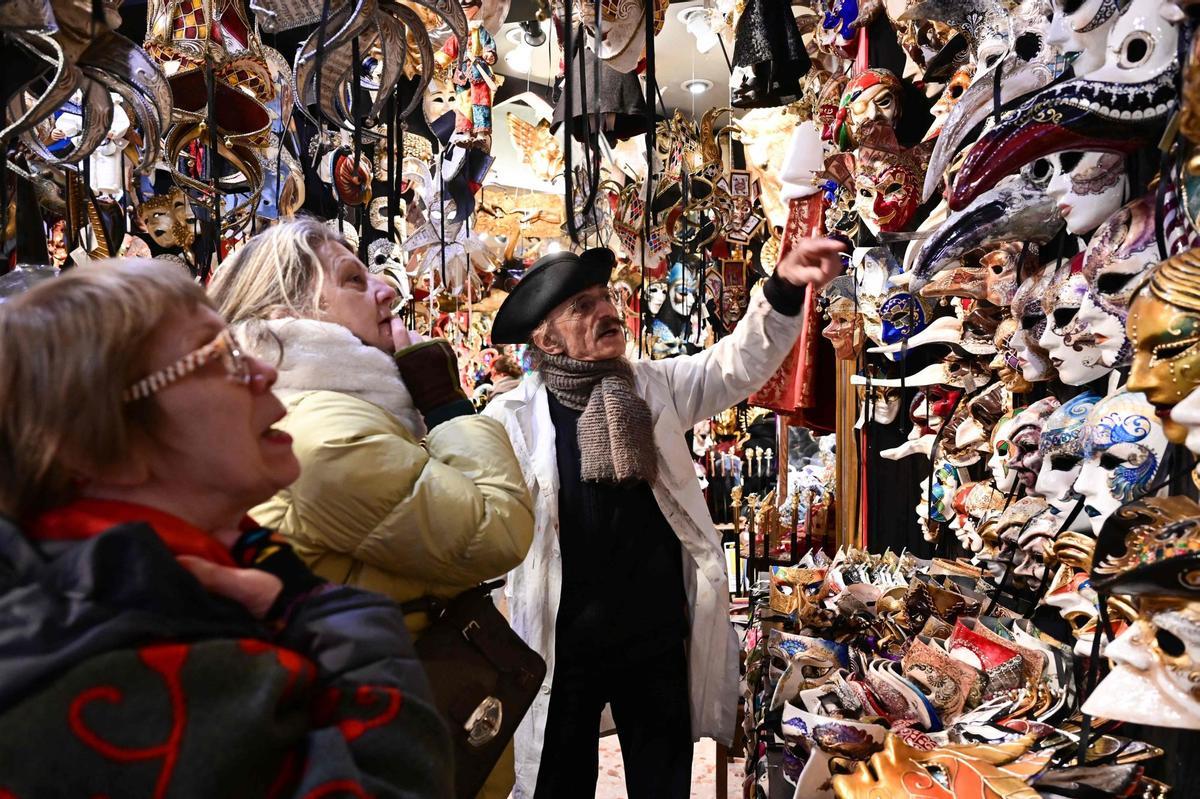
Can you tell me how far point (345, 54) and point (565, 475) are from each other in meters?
1.08

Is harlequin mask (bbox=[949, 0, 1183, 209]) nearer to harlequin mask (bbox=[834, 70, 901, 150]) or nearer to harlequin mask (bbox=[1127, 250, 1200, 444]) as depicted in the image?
harlequin mask (bbox=[1127, 250, 1200, 444])

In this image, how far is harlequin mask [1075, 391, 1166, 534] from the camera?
1265 millimetres

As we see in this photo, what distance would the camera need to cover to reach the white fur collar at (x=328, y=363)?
4.33 ft

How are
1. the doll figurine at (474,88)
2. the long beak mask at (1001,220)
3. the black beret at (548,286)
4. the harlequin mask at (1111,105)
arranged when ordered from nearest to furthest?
the harlequin mask at (1111,105)
the long beak mask at (1001,220)
the black beret at (548,286)
the doll figurine at (474,88)

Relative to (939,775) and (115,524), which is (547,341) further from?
(115,524)

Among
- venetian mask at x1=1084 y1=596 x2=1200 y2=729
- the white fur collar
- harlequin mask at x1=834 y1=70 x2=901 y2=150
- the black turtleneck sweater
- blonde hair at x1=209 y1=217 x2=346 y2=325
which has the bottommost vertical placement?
the black turtleneck sweater

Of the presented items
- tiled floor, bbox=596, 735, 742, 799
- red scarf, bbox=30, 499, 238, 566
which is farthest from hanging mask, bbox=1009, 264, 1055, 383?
tiled floor, bbox=596, 735, 742, 799

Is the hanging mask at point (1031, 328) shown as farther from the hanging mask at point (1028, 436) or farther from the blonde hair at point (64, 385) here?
the blonde hair at point (64, 385)

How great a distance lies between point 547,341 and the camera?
99.3 inches

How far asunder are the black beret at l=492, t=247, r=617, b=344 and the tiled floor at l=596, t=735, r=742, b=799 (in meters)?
1.70

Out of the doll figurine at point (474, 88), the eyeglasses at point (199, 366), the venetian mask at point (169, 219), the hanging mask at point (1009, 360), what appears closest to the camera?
the eyeglasses at point (199, 366)

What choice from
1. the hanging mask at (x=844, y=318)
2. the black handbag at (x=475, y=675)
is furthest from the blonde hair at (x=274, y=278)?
the hanging mask at (x=844, y=318)

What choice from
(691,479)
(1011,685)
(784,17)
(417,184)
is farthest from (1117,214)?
(417,184)

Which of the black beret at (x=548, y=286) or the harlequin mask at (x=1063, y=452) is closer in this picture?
the harlequin mask at (x=1063, y=452)
